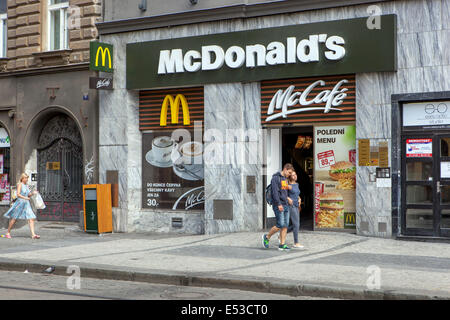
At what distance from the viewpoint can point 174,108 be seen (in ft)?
56.8

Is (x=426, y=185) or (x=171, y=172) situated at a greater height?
(x=171, y=172)

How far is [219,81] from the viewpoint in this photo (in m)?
16.3

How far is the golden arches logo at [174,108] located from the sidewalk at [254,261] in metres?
3.07

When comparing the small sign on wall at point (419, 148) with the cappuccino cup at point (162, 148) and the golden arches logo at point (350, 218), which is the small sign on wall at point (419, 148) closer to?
the golden arches logo at point (350, 218)

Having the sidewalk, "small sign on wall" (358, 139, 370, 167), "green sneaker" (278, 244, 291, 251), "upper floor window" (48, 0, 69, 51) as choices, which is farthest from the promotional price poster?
"green sneaker" (278, 244, 291, 251)

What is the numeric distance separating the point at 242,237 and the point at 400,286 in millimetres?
6449

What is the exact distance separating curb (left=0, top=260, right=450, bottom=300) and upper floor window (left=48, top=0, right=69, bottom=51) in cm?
913

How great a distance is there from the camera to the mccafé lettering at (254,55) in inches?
588

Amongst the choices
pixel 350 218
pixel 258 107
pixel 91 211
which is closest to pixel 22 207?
pixel 91 211

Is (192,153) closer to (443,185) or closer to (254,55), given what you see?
(254,55)

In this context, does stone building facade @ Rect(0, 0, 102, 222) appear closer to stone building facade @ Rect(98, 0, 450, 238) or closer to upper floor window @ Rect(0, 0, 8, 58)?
upper floor window @ Rect(0, 0, 8, 58)

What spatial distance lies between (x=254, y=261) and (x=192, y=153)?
6.00 metres

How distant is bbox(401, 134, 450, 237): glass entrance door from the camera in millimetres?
13906

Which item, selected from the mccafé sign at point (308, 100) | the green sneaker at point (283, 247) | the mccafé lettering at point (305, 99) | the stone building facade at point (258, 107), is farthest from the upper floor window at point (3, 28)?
the green sneaker at point (283, 247)
